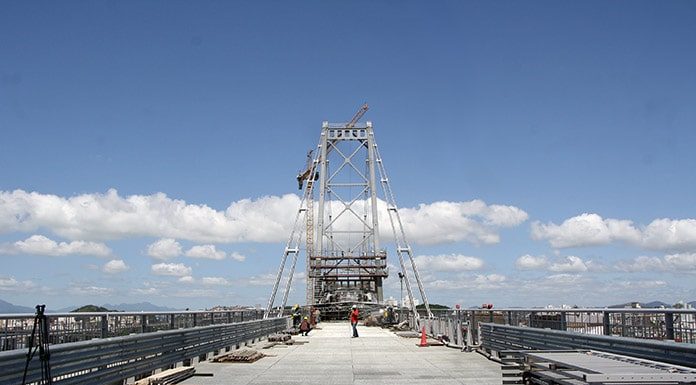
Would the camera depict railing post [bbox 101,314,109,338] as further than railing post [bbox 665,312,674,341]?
Yes

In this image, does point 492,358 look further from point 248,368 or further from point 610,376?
point 610,376

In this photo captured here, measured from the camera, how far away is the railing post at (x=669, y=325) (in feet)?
43.9

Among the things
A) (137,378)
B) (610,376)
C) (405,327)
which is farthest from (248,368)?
(405,327)

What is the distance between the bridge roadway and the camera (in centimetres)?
1730

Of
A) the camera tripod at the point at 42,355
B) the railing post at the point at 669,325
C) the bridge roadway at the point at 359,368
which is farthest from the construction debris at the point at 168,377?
the railing post at the point at 669,325

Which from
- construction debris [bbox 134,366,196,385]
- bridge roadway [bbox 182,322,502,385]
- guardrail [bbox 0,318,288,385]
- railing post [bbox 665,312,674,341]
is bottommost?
bridge roadway [bbox 182,322,502,385]

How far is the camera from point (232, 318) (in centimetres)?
3097

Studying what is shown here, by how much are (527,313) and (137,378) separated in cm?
1085

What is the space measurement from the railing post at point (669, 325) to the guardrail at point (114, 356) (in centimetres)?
977

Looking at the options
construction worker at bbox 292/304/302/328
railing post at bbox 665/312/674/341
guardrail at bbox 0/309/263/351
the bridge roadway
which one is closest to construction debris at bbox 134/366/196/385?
the bridge roadway

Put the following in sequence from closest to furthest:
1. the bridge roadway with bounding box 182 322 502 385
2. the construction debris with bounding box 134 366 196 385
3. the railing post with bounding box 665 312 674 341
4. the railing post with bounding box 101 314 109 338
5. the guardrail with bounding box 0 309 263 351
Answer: the guardrail with bounding box 0 309 263 351, the railing post with bounding box 665 312 674 341, the railing post with bounding box 101 314 109 338, the construction debris with bounding box 134 366 196 385, the bridge roadway with bounding box 182 322 502 385

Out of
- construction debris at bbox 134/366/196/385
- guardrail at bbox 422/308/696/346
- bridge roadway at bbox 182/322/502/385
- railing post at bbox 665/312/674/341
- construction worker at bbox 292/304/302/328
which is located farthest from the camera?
construction worker at bbox 292/304/302/328

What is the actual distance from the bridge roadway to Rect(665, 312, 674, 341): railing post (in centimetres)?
379

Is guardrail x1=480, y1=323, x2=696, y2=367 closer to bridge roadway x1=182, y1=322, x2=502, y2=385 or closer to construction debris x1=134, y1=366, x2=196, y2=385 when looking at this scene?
bridge roadway x1=182, y1=322, x2=502, y2=385
